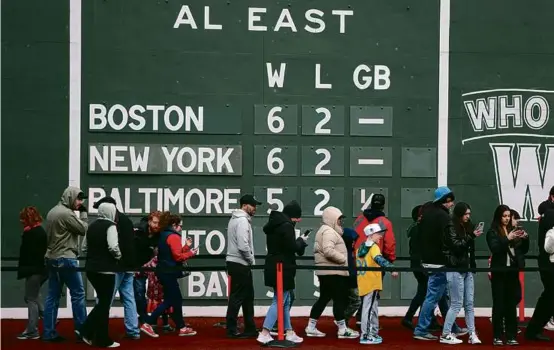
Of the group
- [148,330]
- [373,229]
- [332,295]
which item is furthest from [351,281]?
[148,330]

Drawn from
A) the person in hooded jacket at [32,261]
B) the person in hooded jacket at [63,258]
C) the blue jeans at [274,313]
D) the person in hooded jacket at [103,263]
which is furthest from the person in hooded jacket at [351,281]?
the person in hooded jacket at [32,261]

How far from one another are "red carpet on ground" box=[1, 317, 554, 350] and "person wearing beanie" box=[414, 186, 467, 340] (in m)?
0.54

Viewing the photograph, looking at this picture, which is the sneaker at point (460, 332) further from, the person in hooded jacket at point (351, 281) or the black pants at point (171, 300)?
the black pants at point (171, 300)

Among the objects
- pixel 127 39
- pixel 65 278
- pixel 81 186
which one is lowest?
pixel 65 278

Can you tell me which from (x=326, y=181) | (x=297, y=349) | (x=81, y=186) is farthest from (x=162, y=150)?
(x=297, y=349)

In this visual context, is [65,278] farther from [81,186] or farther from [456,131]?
[456,131]

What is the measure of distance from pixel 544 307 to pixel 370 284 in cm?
219

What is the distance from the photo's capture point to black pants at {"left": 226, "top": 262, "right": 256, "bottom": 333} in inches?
476

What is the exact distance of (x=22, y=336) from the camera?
12133 mm

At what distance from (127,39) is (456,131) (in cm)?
459

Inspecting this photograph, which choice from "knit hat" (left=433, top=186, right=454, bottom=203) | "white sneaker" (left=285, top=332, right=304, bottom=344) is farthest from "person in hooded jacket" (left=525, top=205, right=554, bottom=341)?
"white sneaker" (left=285, top=332, right=304, bottom=344)

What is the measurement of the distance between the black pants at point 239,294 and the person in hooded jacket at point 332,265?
78cm

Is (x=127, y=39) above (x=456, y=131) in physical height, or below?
above

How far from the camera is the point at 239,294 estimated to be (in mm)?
12125
